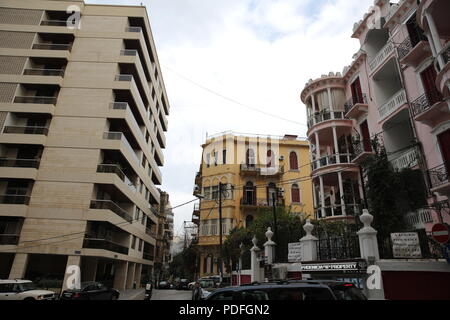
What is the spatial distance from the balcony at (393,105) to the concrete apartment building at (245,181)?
60.9 ft

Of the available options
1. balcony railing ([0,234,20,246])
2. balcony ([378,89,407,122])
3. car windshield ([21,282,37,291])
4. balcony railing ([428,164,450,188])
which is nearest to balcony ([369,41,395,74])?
balcony ([378,89,407,122])

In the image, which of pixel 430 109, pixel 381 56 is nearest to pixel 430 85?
pixel 430 109

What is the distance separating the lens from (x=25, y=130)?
25875 mm

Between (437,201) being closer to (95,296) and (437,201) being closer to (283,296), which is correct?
(283,296)

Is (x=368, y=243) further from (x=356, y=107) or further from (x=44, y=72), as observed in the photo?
(x=44, y=72)

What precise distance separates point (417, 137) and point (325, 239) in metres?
7.75

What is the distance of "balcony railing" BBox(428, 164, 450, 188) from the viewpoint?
1258cm

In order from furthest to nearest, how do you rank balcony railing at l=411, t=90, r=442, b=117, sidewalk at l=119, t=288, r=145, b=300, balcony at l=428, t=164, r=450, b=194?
sidewalk at l=119, t=288, r=145, b=300, balcony railing at l=411, t=90, r=442, b=117, balcony at l=428, t=164, r=450, b=194

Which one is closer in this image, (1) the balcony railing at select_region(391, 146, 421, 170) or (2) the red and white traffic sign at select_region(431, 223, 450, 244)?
(2) the red and white traffic sign at select_region(431, 223, 450, 244)

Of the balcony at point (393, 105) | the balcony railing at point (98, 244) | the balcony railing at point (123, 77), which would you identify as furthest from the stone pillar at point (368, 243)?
the balcony railing at point (123, 77)

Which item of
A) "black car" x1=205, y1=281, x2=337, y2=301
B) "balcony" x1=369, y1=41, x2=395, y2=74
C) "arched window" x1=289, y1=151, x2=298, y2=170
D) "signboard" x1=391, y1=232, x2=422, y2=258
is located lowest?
"black car" x1=205, y1=281, x2=337, y2=301

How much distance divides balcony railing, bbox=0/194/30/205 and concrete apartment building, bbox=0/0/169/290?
0.08 metres

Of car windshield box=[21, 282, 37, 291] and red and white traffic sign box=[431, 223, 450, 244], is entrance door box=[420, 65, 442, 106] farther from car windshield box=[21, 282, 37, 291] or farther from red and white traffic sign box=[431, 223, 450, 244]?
car windshield box=[21, 282, 37, 291]

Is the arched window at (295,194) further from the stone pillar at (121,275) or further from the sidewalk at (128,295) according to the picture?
the stone pillar at (121,275)
